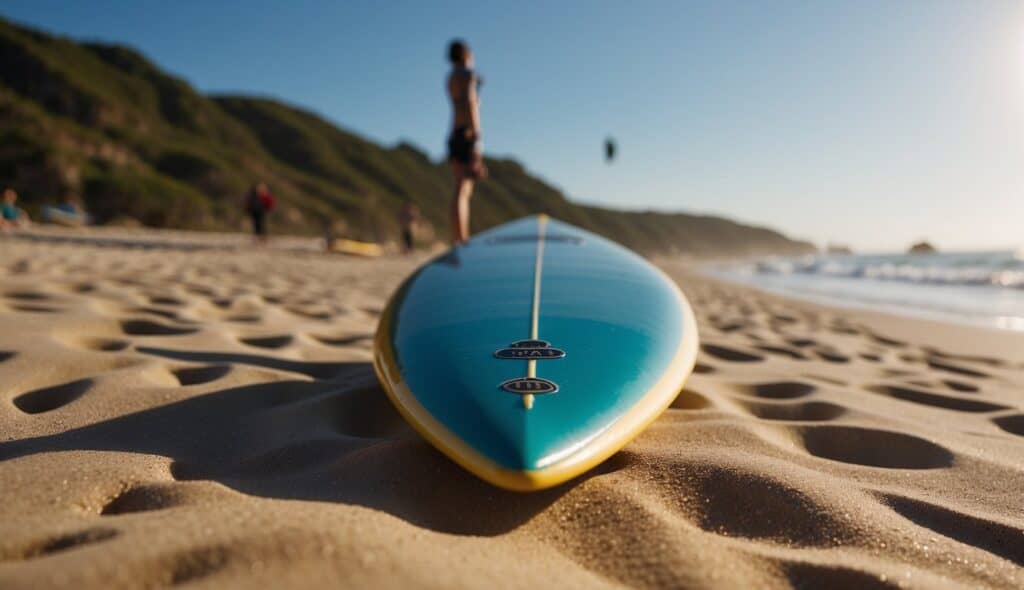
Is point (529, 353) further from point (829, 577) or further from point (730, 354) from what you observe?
point (730, 354)

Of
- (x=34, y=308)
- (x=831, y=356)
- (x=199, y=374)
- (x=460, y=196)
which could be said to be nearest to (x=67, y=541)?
(x=199, y=374)

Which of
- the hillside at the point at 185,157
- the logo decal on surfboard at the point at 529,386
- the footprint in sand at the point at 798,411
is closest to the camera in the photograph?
the logo decal on surfboard at the point at 529,386

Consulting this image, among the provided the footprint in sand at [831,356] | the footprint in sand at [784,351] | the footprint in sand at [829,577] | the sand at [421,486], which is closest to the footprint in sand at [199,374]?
the sand at [421,486]

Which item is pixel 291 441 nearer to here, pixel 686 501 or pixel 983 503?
pixel 686 501

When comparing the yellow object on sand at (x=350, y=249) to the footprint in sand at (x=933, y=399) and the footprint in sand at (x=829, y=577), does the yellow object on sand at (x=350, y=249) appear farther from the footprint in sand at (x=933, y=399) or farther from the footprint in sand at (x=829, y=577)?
the footprint in sand at (x=829, y=577)

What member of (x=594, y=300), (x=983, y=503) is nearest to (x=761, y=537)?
(x=983, y=503)
